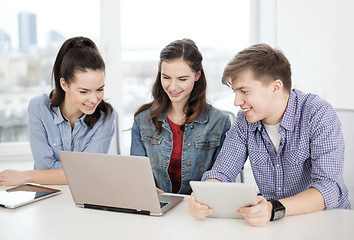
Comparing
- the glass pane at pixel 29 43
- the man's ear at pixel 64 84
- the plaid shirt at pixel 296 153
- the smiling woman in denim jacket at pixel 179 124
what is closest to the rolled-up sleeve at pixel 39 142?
the man's ear at pixel 64 84

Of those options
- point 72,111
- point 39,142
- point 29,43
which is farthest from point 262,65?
point 29,43

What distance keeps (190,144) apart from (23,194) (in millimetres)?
782

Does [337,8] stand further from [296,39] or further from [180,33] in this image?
[180,33]

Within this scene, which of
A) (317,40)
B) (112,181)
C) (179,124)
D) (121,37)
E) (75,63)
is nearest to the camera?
(112,181)

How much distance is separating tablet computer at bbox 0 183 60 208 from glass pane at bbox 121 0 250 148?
1.43 m

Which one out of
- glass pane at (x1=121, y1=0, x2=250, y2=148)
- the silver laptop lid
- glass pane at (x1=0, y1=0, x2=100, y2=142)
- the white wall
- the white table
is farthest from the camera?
glass pane at (x1=121, y1=0, x2=250, y2=148)

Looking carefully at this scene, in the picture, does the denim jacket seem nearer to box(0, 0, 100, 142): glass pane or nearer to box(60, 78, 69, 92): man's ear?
box(60, 78, 69, 92): man's ear

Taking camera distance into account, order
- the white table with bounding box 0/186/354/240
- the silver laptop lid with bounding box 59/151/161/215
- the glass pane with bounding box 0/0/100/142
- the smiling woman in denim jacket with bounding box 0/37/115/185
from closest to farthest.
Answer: the white table with bounding box 0/186/354/240 → the silver laptop lid with bounding box 59/151/161/215 → the smiling woman in denim jacket with bounding box 0/37/115/185 → the glass pane with bounding box 0/0/100/142

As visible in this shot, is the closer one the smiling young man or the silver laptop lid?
the silver laptop lid

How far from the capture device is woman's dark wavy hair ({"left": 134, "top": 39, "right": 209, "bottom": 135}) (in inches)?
79.4

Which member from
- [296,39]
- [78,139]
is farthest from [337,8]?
[78,139]

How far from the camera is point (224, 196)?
1.32m

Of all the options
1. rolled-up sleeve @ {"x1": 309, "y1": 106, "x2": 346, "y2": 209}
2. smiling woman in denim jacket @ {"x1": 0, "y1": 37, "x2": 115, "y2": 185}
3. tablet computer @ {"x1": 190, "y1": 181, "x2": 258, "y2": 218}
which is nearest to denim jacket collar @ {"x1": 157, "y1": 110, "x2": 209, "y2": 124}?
smiling woman in denim jacket @ {"x1": 0, "y1": 37, "x2": 115, "y2": 185}

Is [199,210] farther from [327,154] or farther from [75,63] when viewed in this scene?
[75,63]
